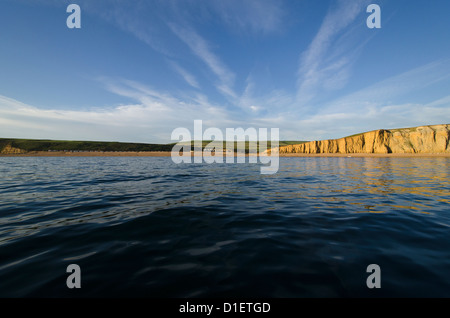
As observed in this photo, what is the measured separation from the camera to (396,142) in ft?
203

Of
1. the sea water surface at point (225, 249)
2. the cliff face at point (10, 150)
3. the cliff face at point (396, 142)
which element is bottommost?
the sea water surface at point (225, 249)

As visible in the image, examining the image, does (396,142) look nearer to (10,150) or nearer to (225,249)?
(225,249)

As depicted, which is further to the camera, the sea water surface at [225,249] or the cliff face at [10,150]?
the cliff face at [10,150]

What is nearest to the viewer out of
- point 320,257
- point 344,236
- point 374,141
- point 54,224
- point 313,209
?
point 320,257

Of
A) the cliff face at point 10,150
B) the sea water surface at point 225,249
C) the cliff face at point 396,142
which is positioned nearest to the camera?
the sea water surface at point 225,249

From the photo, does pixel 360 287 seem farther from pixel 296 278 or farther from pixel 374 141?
pixel 374 141

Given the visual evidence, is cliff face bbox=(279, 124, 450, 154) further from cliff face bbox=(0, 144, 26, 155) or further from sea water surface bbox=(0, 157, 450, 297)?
cliff face bbox=(0, 144, 26, 155)

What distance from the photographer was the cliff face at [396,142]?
55.9m

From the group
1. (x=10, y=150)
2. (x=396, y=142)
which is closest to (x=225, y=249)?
(x=396, y=142)

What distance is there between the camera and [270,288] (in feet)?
8.86

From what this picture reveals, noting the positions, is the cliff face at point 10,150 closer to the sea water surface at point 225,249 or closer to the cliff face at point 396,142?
the sea water surface at point 225,249

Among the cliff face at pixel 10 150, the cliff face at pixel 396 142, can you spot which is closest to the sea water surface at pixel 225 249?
the cliff face at pixel 396 142
